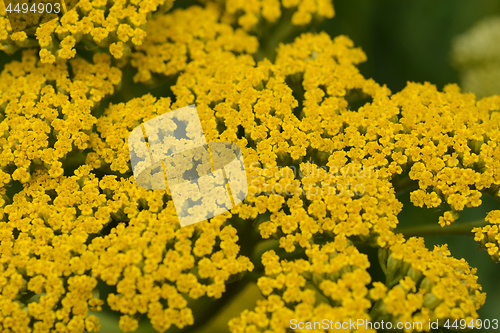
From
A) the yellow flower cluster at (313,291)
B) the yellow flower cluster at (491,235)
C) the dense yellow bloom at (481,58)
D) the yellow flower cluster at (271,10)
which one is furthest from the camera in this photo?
the dense yellow bloom at (481,58)

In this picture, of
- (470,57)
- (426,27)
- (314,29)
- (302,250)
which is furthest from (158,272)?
(426,27)

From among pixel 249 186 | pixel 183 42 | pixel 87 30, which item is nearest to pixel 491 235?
pixel 249 186

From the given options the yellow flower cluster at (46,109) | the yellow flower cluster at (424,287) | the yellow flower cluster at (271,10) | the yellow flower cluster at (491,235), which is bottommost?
the yellow flower cluster at (424,287)

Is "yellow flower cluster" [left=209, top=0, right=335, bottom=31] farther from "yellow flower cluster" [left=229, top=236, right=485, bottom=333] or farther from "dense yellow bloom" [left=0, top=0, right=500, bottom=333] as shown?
"yellow flower cluster" [left=229, top=236, right=485, bottom=333]

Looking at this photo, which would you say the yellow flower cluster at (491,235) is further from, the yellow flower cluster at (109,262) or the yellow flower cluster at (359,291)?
the yellow flower cluster at (109,262)

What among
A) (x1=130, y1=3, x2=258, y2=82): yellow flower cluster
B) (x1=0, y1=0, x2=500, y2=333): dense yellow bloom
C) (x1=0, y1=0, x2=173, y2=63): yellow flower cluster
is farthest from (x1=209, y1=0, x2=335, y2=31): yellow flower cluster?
(x1=0, y1=0, x2=173, y2=63): yellow flower cluster

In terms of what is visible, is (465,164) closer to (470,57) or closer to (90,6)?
(470,57)

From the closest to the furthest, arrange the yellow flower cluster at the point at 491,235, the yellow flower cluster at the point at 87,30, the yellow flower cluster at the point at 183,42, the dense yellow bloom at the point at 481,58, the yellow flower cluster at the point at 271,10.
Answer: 1. the yellow flower cluster at the point at 491,235
2. the yellow flower cluster at the point at 87,30
3. the yellow flower cluster at the point at 183,42
4. the yellow flower cluster at the point at 271,10
5. the dense yellow bloom at the point at 481,58

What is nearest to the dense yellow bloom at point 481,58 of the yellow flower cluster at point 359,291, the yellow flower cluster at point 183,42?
the yellow flower cluster at point 183,42
